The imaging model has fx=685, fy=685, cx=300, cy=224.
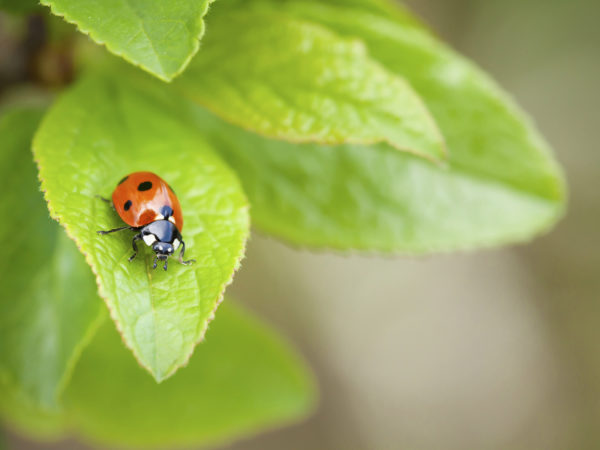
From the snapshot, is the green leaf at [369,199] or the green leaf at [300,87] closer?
the green leaf at [300,87]

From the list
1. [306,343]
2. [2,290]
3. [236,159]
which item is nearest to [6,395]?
[2,290]

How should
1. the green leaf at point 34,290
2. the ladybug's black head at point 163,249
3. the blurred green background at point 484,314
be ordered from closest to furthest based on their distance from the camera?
the ladybug's black head at point 163,249 < the green leaf at point 34,290 < the blurred green background at point 484,314

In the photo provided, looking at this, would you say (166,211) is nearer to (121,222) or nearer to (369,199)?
(121,222)

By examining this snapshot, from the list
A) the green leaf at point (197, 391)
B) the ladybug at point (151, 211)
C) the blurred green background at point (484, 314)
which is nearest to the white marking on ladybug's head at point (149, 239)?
the ladybug at point (151, 211)


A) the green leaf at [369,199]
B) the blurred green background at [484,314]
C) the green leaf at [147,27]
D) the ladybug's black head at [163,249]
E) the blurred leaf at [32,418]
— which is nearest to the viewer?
the green leaf at [147,27]

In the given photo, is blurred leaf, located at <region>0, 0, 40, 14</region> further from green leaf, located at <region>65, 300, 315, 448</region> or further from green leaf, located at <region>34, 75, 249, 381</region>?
green leaf, located at <region>65, 300, 315, 448</region>

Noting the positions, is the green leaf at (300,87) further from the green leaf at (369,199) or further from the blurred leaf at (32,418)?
the blurred leaf at (32,418)
